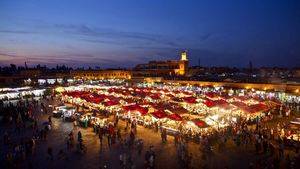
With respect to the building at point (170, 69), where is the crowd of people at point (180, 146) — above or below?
below

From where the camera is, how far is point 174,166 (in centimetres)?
1534

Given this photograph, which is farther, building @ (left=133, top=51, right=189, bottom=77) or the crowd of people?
building @ (left=133, top=51, right=189, bottom=77)

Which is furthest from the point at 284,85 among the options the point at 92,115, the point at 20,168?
the point at 20,168

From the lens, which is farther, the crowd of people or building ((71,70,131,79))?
Result: building ((71,70,131,79))

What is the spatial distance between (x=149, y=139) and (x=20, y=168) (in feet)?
26.2

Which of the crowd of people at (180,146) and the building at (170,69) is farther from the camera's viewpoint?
the building at (170,69)

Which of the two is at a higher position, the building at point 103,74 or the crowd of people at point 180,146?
the building at point 103,74

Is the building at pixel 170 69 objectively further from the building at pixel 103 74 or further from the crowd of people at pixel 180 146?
the crowd of people at pixel 180 146

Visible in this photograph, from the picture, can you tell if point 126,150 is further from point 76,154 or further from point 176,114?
point 176,114

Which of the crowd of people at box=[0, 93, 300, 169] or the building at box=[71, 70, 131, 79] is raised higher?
the building at box=[71, 70, 131, 79]

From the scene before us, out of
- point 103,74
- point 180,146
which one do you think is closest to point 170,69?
point 103,74

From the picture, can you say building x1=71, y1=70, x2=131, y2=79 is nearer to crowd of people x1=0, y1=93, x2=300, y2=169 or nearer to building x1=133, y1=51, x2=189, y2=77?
building x1=133, y1=51, x2=189, y2=77

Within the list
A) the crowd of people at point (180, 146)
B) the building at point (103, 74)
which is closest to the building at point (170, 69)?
the building at point (103, 74)

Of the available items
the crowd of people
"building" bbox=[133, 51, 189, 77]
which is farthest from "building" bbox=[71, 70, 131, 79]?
the crowd of people
